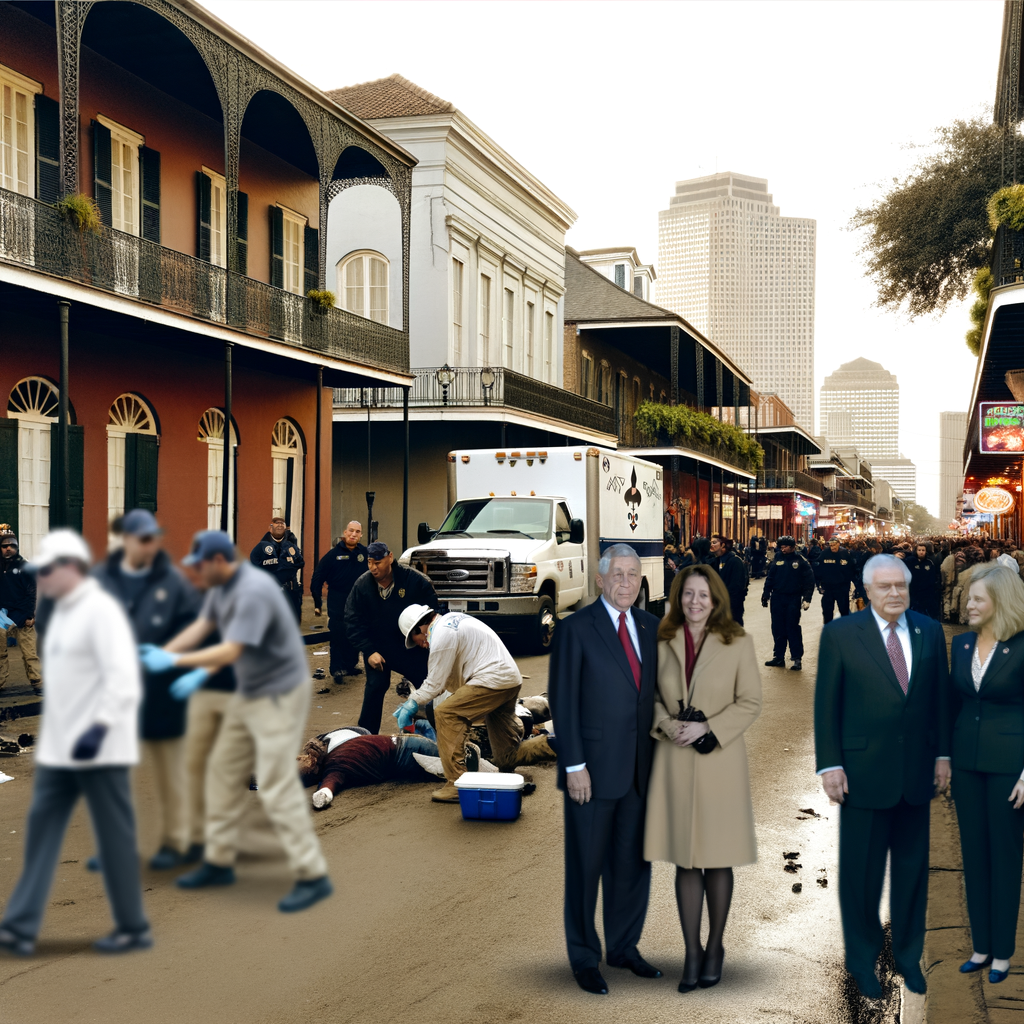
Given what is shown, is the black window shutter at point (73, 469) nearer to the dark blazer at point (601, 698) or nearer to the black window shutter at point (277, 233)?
the black window shutter at point (277, 233)

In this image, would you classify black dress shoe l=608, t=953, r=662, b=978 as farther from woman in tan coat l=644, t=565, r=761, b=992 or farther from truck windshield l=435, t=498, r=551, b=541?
truck windshield l=435, t=498, r=551, b=541

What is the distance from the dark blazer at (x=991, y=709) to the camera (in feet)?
17.8

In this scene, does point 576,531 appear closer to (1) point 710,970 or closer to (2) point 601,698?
(1) point 710,970

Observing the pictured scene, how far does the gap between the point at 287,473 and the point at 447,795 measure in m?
8.57

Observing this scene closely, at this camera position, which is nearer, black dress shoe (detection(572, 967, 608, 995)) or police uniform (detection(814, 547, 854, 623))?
black dress shoe (detection(572, 967, 608, 995))

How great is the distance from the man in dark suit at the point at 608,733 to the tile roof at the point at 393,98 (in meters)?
18.1

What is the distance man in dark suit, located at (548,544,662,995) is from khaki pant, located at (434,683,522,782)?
6.15 ft

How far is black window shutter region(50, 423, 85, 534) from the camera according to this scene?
1236mm

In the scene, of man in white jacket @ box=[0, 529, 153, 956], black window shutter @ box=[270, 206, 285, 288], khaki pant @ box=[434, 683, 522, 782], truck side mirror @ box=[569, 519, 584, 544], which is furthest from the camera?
truck side mirror @ box=[569, 519, 584, 544]

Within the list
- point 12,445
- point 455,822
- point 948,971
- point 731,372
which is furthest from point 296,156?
point 731,372

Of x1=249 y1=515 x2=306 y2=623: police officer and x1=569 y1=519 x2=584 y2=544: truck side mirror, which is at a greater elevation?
x1=249 y1=515 x2=306 y2=623: police officer

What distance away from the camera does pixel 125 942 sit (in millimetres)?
1033

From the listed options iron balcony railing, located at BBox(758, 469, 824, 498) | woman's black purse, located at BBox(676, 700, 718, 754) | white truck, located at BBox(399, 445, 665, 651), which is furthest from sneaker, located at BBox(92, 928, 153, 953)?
iron balcony railing, located at BBox(758, 469, 824, 498)

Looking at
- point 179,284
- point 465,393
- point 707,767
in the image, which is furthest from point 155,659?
point 465,393
